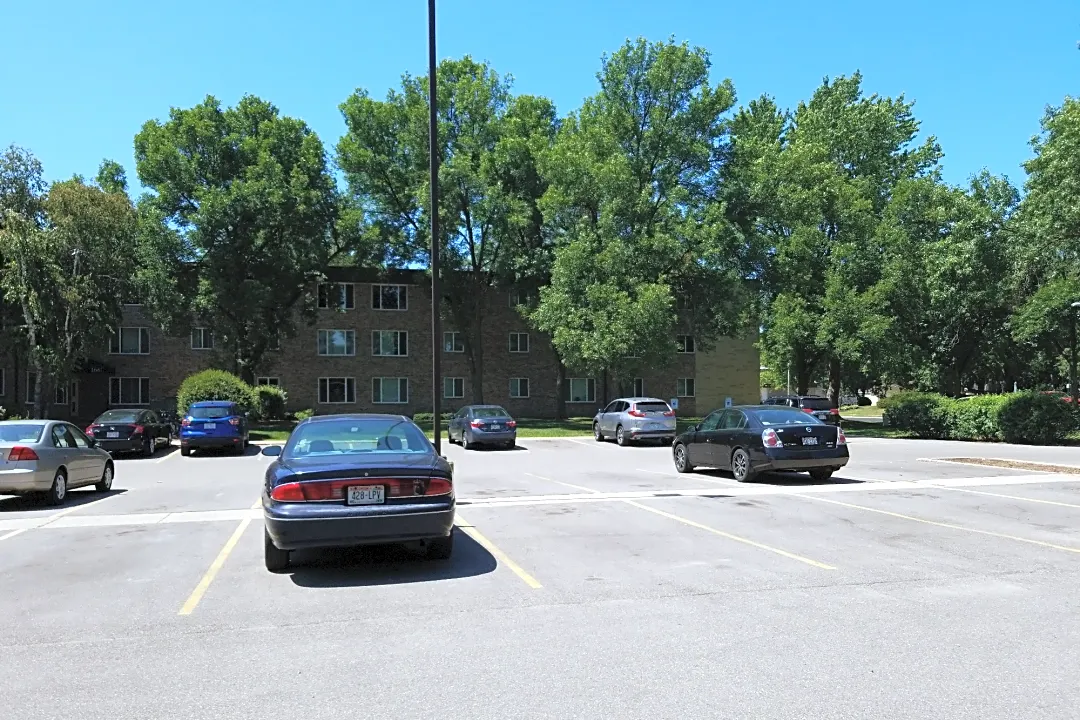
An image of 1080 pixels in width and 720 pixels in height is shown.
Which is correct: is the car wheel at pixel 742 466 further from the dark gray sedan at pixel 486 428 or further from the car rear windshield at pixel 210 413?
the car rear windshield at pixel 210 413

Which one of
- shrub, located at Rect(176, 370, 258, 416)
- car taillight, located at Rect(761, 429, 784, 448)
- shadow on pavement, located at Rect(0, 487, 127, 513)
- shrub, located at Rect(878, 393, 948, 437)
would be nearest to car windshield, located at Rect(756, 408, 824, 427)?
car taillight, located at Rect(761, 429, 784, 448)

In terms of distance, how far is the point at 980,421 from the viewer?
1073 inches

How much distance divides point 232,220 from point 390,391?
49.1 feet

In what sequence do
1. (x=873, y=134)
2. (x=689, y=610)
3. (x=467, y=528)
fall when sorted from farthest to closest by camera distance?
(x=873, y=134) < (x=467, y=528) < (x=689, y=610)

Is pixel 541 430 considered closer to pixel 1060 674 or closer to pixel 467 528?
pixel 467 528

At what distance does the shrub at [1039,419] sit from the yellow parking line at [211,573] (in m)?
24.8

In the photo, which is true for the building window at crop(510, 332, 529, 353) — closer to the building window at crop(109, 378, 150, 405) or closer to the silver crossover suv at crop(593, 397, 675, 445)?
the building window at crop(109, 378, 150, 405)

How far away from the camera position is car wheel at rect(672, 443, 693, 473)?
A: 1691 cm

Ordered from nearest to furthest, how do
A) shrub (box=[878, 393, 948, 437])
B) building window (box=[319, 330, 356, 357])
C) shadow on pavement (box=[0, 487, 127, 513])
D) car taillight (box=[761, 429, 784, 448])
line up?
shadow on pavement (box=[0, 487, 127, 513]), car taillight (box=[761, 429, 784, 448]), shrub (box=[878, 393, 948, 437]), building window (box=[319, 330, 356, 357])

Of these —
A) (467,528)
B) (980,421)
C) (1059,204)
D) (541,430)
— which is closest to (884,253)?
(1059,204)

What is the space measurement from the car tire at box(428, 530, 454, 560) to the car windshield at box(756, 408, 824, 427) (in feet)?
27.0

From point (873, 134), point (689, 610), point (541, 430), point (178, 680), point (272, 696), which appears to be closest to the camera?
point (272, 696)

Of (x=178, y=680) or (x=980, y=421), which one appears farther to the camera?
(x=980, y=421)

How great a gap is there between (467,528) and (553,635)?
466cm
